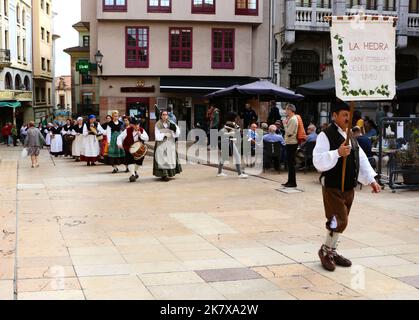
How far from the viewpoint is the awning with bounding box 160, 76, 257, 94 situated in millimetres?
30719

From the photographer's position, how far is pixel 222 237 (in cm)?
790

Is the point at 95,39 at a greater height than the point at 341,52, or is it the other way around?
the point at 95,39

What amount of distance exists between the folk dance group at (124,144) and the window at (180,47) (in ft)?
28.2

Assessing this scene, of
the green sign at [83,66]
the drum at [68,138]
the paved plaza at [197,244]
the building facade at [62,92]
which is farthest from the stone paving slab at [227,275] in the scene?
the building facade at [62,92]

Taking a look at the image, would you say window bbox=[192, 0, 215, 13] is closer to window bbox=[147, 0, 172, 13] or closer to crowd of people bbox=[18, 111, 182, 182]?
window bbox=[147, 0, 172, 13]

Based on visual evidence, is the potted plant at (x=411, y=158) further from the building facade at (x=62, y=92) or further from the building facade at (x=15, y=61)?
the building facade at (x=62, y=92)

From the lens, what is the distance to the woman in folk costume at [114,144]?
16.7m

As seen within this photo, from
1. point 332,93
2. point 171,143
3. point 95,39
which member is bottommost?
point 171,143

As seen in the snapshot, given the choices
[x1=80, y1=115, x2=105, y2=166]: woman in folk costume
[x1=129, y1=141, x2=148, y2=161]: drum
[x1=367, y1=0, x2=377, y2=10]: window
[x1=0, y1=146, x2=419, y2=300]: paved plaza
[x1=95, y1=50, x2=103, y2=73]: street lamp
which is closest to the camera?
[x1=0, y1=146, x2=419, y2=300]: paved plaza

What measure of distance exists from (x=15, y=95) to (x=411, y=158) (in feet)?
116

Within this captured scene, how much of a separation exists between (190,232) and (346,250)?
2266mm

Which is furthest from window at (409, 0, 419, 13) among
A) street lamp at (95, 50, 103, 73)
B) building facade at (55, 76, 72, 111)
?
building facade at (55, 76, 72, 111)
